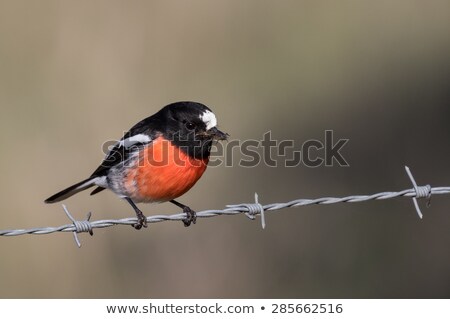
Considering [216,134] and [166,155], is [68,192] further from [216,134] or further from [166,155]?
[216,134]

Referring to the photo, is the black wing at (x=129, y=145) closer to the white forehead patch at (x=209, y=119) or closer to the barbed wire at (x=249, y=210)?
the white forehead patch at (x=209, y=119)

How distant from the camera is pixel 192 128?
19.5ft

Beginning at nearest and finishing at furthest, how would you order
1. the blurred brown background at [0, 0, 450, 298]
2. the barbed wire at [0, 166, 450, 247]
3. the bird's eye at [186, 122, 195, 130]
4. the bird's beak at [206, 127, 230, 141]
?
the barbed wire at [0, 166, 450, 247] → the bird's beak at [206, 127, 230, 141] → the bird's eye at [186, 122, 195, 130] → the blurred brown background at [0, 0, 450, 298]

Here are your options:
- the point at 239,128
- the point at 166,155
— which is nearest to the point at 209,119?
the point at 166,155

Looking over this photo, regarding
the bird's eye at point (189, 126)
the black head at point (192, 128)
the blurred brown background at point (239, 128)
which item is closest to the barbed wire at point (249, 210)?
the black head at point (192, 128)

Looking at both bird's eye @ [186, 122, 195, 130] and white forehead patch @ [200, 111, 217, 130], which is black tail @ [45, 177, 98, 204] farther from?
white forehead patch @ [200, 111, 217, 130]

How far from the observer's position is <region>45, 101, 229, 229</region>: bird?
5.85 metres

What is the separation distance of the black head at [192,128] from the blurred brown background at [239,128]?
64.8 inches

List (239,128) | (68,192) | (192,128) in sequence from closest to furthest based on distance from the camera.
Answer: (192,128)
(68,192)
(239,128)

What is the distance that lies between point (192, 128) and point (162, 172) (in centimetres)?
37

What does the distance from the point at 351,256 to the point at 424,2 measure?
389 centimetres

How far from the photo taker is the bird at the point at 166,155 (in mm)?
5852

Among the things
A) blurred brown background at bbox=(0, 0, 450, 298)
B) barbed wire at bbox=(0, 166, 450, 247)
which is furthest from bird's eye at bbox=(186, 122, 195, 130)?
blurred brown background at bbox=(0, 0, 450, 298)

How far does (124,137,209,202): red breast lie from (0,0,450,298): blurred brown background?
138cm
